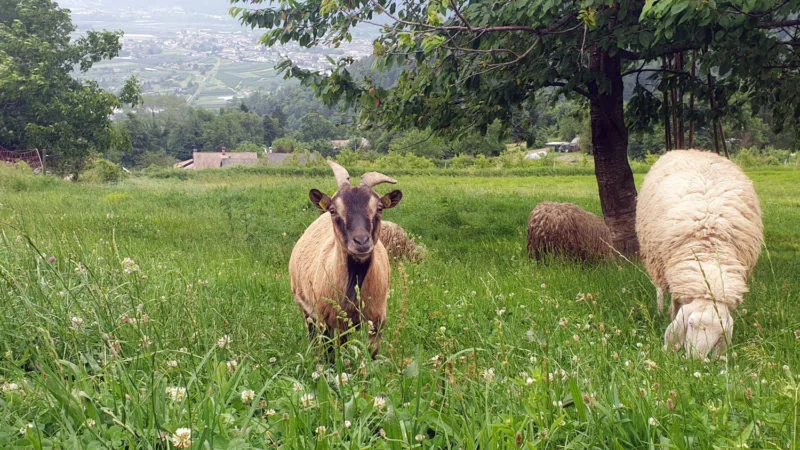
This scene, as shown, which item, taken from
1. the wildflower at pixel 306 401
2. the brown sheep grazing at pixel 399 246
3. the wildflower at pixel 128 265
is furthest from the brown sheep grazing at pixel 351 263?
the brown sheep grazing at pixel 399 246

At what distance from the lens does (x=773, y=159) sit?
153 feet

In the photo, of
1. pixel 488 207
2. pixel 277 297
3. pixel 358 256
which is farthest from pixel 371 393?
pixel 488 207

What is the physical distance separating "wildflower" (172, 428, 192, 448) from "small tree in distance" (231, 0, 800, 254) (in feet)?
19.1

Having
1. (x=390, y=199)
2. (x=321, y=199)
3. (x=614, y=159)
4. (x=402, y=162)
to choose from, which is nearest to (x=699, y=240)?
(x=390, y=199)

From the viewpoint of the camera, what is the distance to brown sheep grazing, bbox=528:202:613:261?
9.30 m

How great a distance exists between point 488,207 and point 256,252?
704 cm

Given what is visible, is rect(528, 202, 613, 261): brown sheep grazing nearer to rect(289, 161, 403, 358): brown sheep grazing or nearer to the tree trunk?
the tree trunk

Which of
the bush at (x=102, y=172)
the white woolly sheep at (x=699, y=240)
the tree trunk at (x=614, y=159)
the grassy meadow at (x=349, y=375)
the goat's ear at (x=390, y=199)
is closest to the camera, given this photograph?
the grassy meadow at (x=349, y=375)

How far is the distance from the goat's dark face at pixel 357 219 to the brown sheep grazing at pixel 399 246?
4520 mm

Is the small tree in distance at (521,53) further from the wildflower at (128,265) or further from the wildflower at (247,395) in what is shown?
the wildflower at (247,395)

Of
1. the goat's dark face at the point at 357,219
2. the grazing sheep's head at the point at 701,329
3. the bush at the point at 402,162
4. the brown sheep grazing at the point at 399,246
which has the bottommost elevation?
the bush at the point at 402,162

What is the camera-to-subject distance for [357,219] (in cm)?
457

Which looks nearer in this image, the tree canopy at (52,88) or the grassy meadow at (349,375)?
the grassy meadow at (349,375)

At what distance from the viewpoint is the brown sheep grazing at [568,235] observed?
30.5ft
